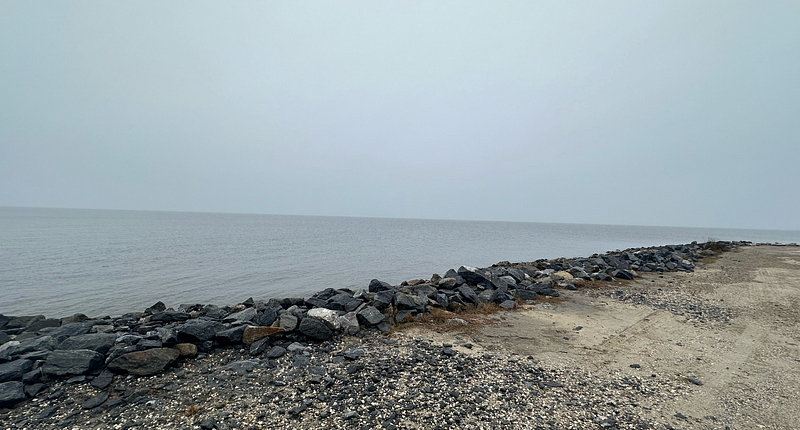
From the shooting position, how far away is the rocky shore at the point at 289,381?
536cm

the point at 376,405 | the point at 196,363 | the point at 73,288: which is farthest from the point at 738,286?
the point at 73,288

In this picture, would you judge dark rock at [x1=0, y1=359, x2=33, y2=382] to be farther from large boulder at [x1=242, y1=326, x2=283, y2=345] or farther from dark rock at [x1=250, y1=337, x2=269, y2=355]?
dark rock at [x1=250, y1=337, x2=269, y2=355]

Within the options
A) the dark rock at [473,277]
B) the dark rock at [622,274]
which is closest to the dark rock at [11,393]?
the dark rock at [473,277]

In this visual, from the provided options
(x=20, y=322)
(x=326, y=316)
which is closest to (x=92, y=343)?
(x=326, y=316)

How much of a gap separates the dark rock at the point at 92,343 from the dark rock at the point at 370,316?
578 centimetres

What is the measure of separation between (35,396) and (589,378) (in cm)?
1041

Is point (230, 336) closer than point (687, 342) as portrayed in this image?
Yes

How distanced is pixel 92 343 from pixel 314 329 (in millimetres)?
4670

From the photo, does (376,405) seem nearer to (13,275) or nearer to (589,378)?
(589,378)

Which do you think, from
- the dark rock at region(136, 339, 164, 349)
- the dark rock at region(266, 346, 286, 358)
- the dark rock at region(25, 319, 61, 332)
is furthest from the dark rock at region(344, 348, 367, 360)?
the dark rock at region(25, 319, 61, 332)

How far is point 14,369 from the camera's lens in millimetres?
6402

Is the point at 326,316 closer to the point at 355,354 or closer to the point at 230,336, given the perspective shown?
the point at 355,354

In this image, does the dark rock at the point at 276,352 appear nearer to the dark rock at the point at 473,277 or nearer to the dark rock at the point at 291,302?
the dark rock at the point at 291,302

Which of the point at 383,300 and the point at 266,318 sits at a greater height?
the point at 383,300
